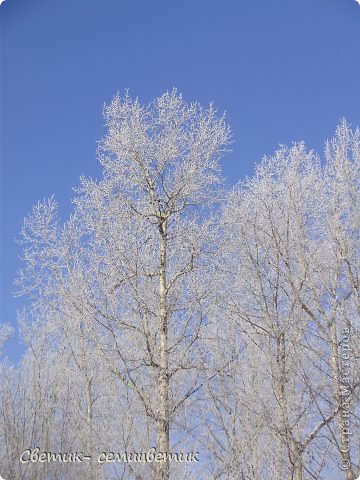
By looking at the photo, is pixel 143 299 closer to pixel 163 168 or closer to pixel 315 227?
pixel 163 168

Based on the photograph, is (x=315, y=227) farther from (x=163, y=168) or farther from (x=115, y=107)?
(x=115, y=107)

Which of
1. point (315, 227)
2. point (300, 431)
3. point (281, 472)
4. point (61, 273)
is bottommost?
point (281, 472)

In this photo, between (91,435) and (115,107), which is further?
(115,107)

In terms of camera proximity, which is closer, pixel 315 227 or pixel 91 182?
pixel 91 182

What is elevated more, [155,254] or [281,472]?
[155,254]

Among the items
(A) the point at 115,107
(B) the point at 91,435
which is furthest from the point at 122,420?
(A) the point at 115,107

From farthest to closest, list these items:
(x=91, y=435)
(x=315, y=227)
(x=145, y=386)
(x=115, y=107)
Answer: (x=315, y=227)
(x=115, y=107)
(x=145, y=386)
(x=91, y=435)

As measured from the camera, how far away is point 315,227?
9.16 metres

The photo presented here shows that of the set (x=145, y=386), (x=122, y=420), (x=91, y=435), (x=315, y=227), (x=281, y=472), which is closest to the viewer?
(x=122, y=420)

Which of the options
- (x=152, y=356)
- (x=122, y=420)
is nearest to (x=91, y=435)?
(x=122, y=420)

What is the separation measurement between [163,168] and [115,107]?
104cm

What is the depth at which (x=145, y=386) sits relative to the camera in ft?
21.3

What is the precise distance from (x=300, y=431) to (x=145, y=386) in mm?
2108

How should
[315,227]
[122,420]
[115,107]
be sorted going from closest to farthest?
1. [122,420]
2. [115,107]
3. [315,227]
